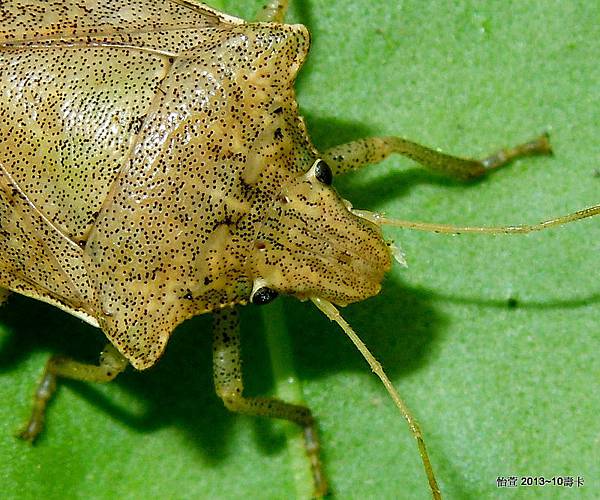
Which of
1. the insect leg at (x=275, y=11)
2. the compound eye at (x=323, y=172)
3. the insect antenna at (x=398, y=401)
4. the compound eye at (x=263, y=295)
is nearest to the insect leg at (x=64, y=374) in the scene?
the compound eye at (x=263, y=295)

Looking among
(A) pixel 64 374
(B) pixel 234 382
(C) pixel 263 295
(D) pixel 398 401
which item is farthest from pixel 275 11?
(A) pixel 64 374

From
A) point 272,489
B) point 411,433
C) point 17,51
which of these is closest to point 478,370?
point 411,433

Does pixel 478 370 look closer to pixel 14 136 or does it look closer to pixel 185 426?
pixel 185 426

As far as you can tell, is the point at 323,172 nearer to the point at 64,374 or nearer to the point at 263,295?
the point at 263,295

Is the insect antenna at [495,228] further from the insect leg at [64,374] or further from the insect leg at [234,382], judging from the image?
the insect leg at [64,374]

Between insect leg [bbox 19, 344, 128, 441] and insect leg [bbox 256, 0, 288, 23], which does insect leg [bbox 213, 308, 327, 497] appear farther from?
insect leg [bbox 256, 0, 288, 23]
